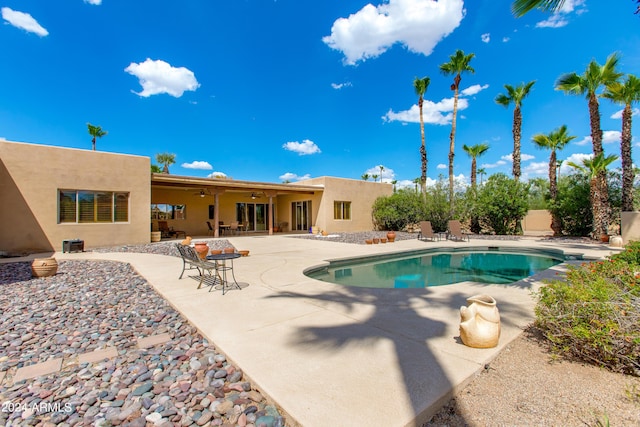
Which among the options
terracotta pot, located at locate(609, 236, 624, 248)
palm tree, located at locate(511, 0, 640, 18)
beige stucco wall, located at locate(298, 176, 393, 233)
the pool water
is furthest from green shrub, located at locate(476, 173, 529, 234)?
palm tree, located at locate(511, 0, 640, 18)

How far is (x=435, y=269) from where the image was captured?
9.15m

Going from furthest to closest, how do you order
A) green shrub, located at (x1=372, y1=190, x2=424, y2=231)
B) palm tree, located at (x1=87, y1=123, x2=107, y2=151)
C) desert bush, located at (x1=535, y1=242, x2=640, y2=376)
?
palm tree, located at (x1=87, y1=123, x2=107, y2=151) < green shrub, located at (x1=372, y1=190, x2=424, y2=231) < desert bush, located at (x1=535, y1=242, x2=640, y2=376)

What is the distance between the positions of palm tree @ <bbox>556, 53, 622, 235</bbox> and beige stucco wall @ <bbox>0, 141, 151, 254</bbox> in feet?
67.2

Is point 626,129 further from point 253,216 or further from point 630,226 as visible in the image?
point 253,216

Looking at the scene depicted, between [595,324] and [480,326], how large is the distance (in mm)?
930

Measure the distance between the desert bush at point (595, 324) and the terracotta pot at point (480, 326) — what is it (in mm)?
514

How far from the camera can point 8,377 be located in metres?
2.61

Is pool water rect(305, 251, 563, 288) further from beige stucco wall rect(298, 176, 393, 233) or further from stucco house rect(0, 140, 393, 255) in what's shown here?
stucco house rect(0, 140, 393, 255)

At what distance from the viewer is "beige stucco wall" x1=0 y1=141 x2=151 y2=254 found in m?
9.85

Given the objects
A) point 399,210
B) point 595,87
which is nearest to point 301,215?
point 399,210

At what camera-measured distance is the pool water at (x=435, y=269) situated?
7.52 metres

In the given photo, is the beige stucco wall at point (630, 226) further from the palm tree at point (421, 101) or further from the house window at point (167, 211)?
the house window at point (167, 211)

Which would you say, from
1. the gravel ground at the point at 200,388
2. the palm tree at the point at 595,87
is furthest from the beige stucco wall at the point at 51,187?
the palm tree at the point at 595,87

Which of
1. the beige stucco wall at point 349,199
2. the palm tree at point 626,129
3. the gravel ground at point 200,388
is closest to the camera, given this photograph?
the gravel ground at point 200,388
